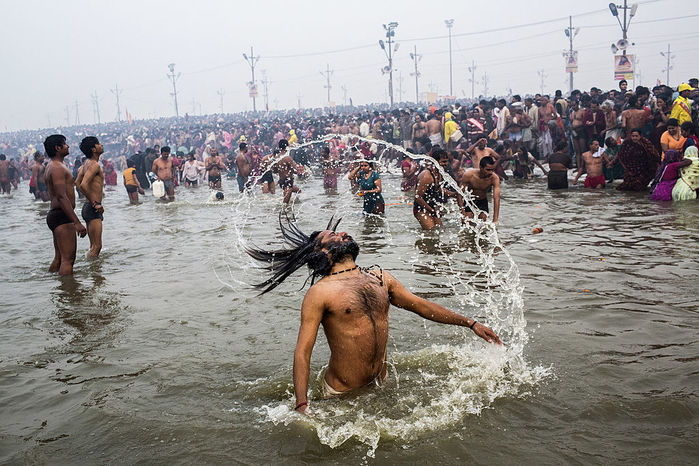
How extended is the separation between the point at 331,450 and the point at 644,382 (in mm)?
2106

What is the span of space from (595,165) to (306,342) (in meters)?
12.3

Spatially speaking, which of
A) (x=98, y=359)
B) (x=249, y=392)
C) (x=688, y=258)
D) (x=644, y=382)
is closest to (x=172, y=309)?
(x=98, y=359)

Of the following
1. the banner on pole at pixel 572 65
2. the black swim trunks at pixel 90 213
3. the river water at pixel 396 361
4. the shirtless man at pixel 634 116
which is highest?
the banner on pole at pixel 572 65

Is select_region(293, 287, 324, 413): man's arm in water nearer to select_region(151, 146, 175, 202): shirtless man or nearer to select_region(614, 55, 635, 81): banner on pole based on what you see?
select_region(151, 146, 175, 202): shirtless man

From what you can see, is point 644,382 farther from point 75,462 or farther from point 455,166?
point 455,166

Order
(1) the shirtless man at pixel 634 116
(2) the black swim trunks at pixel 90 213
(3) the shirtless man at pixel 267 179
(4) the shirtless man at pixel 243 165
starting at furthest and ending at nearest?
(4) the shirtless man at pixel 243 165, (3) the shirtless man at pixel 267 179, (1) the shirtless man at pixel 634 116, (2) the black swim trunks at pixel 90 213

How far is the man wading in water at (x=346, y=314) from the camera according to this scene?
3.51 m

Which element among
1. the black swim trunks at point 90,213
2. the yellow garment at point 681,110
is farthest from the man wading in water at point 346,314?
the yellow garment at point 681,110

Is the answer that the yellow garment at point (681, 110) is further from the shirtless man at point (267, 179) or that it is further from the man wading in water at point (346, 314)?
the man wading in water at point (346, 314)

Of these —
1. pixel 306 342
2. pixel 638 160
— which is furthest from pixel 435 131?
pixel 306 342

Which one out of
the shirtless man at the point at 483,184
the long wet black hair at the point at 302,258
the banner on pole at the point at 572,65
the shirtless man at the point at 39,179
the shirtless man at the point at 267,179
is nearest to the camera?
the long wet black hair at the point at 302,258

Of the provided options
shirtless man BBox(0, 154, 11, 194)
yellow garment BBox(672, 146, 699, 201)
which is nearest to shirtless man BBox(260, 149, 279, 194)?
yellow garment BBox(672, 146, 699, 201)

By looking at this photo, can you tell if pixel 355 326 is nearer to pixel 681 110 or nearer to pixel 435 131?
pixel 681 110

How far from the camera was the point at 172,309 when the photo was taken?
6469mm
